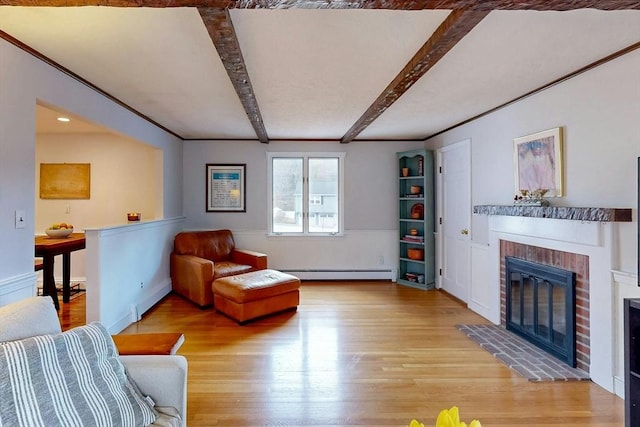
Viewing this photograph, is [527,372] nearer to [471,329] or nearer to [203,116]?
[471,329]

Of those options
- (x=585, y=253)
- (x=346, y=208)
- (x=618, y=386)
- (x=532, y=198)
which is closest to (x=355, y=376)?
(x=618, y=386)

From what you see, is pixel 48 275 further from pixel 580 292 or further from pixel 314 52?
pixel 580 292

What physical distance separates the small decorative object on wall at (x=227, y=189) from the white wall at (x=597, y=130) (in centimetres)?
379

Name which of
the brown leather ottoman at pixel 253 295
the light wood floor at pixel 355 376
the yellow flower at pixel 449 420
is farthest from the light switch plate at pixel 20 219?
the yellow flower at pixel 449 420

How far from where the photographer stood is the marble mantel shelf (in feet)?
7.06

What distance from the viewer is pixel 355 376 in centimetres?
249

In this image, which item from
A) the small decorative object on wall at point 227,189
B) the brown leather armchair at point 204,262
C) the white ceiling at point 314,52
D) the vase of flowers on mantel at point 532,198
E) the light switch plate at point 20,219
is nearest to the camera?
the white ceiling at point 314,52

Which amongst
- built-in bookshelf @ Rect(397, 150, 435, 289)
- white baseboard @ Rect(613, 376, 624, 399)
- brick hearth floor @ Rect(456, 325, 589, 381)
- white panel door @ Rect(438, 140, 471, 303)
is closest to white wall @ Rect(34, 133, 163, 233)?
built-in bookshelf @ Rect(397, 150, 435, 289)

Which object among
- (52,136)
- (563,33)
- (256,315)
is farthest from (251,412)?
(52,136)

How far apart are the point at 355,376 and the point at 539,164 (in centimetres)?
239

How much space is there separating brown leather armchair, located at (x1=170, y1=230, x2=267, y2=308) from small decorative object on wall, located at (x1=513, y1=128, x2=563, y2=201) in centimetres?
325

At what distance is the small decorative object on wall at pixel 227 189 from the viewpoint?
5.37 m

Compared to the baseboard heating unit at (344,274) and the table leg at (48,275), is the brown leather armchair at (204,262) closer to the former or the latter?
the baseboard heating unit at (344,274)

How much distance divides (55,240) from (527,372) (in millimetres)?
4872
